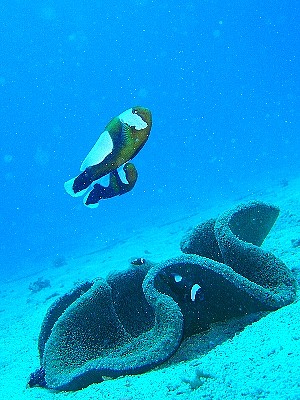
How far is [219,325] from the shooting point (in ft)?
12.3

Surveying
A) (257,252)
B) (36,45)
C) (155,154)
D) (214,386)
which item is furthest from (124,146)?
(155,154)

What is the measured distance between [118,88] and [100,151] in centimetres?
16018

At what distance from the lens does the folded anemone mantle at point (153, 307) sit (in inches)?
133

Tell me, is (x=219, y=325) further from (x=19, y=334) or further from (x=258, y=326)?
(x=19, y=334)

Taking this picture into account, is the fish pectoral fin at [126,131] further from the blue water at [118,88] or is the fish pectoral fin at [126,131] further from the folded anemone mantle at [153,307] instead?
the blue water at [118,88]

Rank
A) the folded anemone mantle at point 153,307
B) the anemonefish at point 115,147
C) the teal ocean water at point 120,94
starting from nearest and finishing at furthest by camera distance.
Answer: the anemonefish at point 115,147 < the folded anemone mantle at point 153,307 < the teal ocean water at point 120,94

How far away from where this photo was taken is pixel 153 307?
3.47 meters

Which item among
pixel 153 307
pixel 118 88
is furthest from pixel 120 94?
pixel 153 307

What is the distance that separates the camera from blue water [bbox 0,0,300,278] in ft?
374

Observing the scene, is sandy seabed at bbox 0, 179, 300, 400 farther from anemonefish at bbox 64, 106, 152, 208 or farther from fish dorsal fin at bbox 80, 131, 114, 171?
fish dorsal fin at bbox 80, 131, 114, 171

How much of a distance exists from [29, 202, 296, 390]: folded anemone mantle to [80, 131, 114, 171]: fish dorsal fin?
1527 millimetres

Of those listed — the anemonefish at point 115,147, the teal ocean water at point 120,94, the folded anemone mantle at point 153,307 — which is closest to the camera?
the anemonefish at point 115,147

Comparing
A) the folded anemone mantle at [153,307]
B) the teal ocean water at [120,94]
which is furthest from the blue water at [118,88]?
the folded anemone mantle at [153,307]

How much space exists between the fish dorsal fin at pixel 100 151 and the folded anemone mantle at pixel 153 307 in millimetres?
1527
